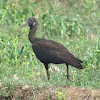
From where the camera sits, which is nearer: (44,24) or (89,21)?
(44,24)

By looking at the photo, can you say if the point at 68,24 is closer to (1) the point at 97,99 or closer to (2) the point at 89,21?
(2) the point at 89,21

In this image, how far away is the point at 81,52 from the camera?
28.8 ft

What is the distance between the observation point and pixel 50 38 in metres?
9.79

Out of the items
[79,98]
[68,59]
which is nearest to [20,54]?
[68,59]

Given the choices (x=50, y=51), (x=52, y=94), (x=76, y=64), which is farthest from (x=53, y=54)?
(x=52, y=94)

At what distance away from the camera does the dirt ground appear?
533cm

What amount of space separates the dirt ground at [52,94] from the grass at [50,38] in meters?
0.12

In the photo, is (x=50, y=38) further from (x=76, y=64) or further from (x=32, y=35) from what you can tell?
(x=76, y=64)

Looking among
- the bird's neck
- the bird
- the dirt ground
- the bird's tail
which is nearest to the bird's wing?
the bird

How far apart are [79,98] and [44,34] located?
4.71 meters

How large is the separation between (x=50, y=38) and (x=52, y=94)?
443 centimetres

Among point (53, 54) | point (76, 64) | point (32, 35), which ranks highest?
point (32, 35)

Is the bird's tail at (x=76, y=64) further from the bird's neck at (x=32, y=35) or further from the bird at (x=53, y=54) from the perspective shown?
the bird's neck at (x=32, y=35)

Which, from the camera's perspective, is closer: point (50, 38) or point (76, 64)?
point (76, 64)
